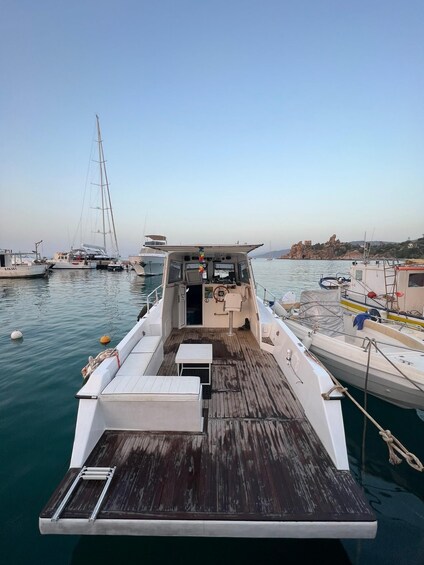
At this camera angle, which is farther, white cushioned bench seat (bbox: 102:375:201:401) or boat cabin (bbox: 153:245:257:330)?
boat cabin (bbox: 153:245:257:330)

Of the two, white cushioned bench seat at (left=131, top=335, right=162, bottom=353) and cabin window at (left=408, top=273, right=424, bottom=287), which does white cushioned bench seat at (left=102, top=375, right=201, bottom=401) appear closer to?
white cushioned bench seat at (left=131, top=335, right=162, bottom=353)

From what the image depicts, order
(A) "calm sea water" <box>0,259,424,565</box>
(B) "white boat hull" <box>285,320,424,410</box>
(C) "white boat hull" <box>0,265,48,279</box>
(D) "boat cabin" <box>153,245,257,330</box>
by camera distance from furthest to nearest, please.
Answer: (C) "white boat hull" <box>0,265,48,279</box>
(D) "boat cabin" <box>153,245,257,330</box>
(B) "white boat hull" <box>285,320,424,410</box>
(A) "calm sea water" <box>0,259,424,565</box>

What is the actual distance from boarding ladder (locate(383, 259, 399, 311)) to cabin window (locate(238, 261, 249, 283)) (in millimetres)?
5701

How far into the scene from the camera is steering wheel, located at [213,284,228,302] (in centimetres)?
805

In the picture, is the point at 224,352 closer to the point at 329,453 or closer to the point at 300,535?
the point at 329,453

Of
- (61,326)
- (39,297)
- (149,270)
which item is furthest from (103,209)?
(61,326)

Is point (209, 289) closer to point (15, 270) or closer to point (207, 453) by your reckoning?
point (207, 453)

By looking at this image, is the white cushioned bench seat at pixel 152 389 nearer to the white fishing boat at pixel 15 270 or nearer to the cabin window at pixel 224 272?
the cabin window at pixel 224 272

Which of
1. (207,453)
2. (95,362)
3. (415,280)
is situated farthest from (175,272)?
(415,280)

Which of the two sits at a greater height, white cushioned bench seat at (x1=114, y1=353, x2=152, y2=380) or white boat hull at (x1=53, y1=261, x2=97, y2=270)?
white boat hull at (x1=53, y1=261, x2=97, y2=270)

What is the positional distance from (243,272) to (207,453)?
221 inches

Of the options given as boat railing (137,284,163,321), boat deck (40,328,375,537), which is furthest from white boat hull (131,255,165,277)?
boat deck (40,328,375,537)

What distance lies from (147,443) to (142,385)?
0.66 m

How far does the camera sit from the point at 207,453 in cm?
303
